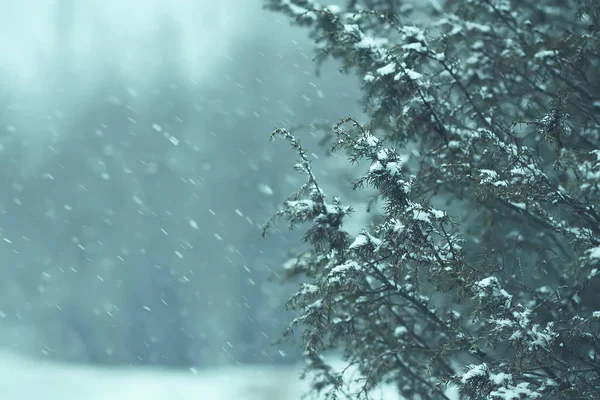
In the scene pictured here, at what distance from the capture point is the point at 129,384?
2058cm

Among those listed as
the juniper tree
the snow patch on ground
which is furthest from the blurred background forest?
the juniper tree

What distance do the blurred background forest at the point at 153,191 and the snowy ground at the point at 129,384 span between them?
205 inches

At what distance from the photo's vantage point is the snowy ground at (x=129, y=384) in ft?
57.7

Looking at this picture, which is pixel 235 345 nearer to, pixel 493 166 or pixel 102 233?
pixel 102 233

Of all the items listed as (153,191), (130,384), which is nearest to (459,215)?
(130,384)

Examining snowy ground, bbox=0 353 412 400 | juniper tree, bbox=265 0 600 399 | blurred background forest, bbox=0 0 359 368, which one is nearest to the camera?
juniper tree, bbox=265 0 600 399

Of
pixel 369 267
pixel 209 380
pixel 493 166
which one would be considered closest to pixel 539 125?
pixel 493 166

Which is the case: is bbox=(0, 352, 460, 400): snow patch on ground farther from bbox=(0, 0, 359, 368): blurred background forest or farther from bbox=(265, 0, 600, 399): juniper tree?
bbox=(265, 0, 600, 399): juniper tree

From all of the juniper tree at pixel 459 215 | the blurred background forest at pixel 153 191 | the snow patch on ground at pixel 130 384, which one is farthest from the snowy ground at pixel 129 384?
the juniper tree at pixel 459 215

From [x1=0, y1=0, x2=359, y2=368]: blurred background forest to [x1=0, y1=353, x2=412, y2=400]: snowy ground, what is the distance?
17.1ft

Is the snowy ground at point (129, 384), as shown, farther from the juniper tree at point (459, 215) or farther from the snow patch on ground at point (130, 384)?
the juniper tree at point (459, 215)

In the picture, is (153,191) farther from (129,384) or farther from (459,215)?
(459,215)

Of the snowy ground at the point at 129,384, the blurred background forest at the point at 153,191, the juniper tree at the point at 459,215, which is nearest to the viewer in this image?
the juniper tree at the point at 459,215

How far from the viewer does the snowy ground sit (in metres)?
17.6
